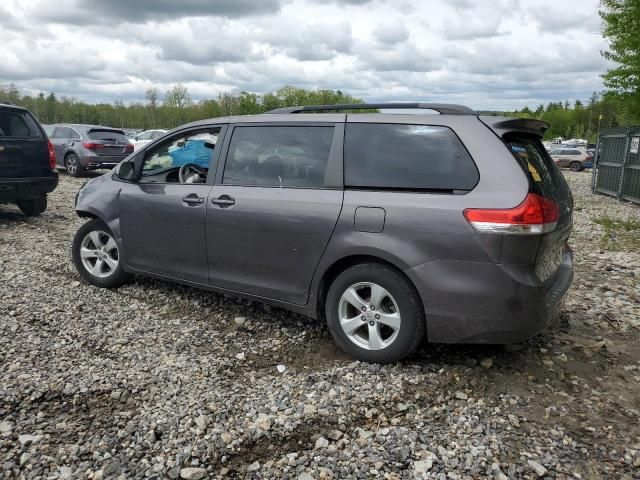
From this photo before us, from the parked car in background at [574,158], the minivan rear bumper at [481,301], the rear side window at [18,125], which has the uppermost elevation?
the rear side window at [18,125]

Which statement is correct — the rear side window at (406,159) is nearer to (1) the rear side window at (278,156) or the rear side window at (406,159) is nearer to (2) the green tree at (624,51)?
(1) the rear side window at (278,156)

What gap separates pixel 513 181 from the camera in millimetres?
3383

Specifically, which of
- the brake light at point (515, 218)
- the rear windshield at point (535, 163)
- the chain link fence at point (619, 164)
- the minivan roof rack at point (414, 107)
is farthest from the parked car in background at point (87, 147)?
the brake light at point (515, 218)

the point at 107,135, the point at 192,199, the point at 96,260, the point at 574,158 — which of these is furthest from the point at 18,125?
the point at 574,158

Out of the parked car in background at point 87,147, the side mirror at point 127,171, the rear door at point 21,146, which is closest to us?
the side mirror at point 127,171

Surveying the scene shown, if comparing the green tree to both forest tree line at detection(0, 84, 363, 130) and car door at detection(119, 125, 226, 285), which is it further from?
forest tree line at detection(0, 84, 363, 130)

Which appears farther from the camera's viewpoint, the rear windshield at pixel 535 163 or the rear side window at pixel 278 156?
the rear side window at pixel 278 156

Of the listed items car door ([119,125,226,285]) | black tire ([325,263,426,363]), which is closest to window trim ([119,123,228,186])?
car door ([119,125,226,285])

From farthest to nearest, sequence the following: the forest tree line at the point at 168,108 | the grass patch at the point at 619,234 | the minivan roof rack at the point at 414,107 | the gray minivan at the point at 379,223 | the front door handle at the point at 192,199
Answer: the forest tree line at the point at 168,108, the grass patch at the point at 619,234, the front door handle at the point at 192,199, the minivan roof rack at the point at 414,107, the gray minivan at the point at 379,223

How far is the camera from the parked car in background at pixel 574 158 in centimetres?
3259

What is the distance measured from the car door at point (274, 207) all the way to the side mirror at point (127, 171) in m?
1.11

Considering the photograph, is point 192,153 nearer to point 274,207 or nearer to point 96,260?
point 96,260

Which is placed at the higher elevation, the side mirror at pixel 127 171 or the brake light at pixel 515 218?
the side mirror at pixel 127 171

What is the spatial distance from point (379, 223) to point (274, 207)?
866 mm
